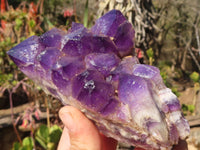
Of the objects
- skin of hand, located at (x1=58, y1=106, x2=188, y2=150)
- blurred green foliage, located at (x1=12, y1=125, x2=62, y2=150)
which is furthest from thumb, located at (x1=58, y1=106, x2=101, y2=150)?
blurred green foliage, located at (x1=12, y1=125, x2=62, y2=150)

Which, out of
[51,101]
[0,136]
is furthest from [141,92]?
[0,136]

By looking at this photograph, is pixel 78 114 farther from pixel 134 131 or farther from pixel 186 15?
pixel 186 15

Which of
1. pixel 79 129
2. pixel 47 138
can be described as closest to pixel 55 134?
pixel 47 138

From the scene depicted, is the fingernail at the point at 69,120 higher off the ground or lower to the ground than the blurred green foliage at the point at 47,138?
higher

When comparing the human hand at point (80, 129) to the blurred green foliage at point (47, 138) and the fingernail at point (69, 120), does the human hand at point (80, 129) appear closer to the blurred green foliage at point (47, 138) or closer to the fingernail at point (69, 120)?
the fingernail at point (69, 120)

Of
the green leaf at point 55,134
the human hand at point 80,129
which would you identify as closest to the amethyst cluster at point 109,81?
the human hand at point 80,129

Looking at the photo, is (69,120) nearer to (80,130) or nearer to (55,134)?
(80,130)

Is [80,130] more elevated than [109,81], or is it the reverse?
[109,81]
